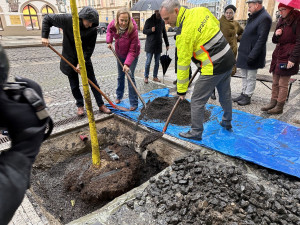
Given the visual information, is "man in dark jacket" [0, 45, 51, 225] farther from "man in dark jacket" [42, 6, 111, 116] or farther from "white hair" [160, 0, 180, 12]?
"man in dark jacket" [42, 6, 111, 116]

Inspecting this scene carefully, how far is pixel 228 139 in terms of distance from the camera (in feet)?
11.6

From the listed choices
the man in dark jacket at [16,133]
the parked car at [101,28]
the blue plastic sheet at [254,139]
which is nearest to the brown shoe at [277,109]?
the blue plastic sheet at [254,139]

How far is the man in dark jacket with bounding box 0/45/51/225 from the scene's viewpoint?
85 cm

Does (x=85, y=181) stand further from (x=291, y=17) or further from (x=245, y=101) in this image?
(x=291, y=17)

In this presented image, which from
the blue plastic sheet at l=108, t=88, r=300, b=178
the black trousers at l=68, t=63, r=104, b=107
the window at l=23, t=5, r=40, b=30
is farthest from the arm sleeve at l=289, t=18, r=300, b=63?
the window at l=23, t=5, r=40, b=30

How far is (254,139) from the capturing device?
356cm

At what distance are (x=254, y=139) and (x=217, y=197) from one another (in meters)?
1.65

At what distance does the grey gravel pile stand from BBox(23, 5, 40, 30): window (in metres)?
27.7

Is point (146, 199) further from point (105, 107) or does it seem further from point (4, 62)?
point (105, 107)

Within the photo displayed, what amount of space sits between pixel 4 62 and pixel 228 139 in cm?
330

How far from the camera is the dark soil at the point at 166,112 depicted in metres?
4.21

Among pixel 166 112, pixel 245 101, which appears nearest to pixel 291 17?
pixel 245 101

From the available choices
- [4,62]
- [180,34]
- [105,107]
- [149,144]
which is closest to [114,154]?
[149,144]

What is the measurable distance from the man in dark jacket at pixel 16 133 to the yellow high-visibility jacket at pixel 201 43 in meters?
2.30
